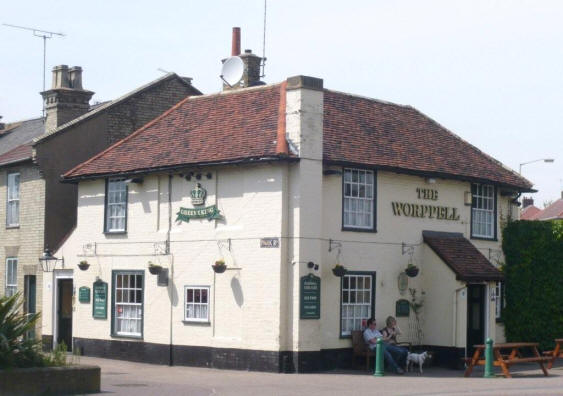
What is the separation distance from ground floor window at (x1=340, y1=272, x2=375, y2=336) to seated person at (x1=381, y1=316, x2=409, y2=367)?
61cm

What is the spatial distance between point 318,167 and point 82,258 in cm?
884

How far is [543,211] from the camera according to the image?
75.4 meters

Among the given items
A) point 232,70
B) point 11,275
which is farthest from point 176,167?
point 11,275

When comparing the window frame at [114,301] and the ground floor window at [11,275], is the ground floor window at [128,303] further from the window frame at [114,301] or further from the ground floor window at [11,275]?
the ground floor window at [11,275]

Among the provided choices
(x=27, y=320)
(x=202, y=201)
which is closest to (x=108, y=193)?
(x=202, y=201)

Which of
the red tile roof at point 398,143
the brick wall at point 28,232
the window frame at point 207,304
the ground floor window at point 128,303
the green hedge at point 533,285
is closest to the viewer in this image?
the window frame at point 207,304

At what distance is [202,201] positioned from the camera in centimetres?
2612

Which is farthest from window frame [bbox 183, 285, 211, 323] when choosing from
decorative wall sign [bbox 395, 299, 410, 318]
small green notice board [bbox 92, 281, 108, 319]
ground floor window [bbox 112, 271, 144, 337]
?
decorative wall sign [bbox 395, 299, 410, 318]

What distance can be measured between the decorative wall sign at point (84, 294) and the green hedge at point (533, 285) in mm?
11921

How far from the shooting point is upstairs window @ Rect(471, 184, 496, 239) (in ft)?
96.3

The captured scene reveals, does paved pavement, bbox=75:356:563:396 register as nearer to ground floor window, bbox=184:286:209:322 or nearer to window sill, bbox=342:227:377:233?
ground floor window, bbox=184:286:209:322

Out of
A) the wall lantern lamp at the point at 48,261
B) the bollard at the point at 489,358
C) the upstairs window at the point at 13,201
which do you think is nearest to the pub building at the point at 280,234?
the wall lantern lamp at the point at 48,261

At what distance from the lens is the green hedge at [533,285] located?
1186 inches

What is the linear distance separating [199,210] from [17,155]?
9.14 metres
